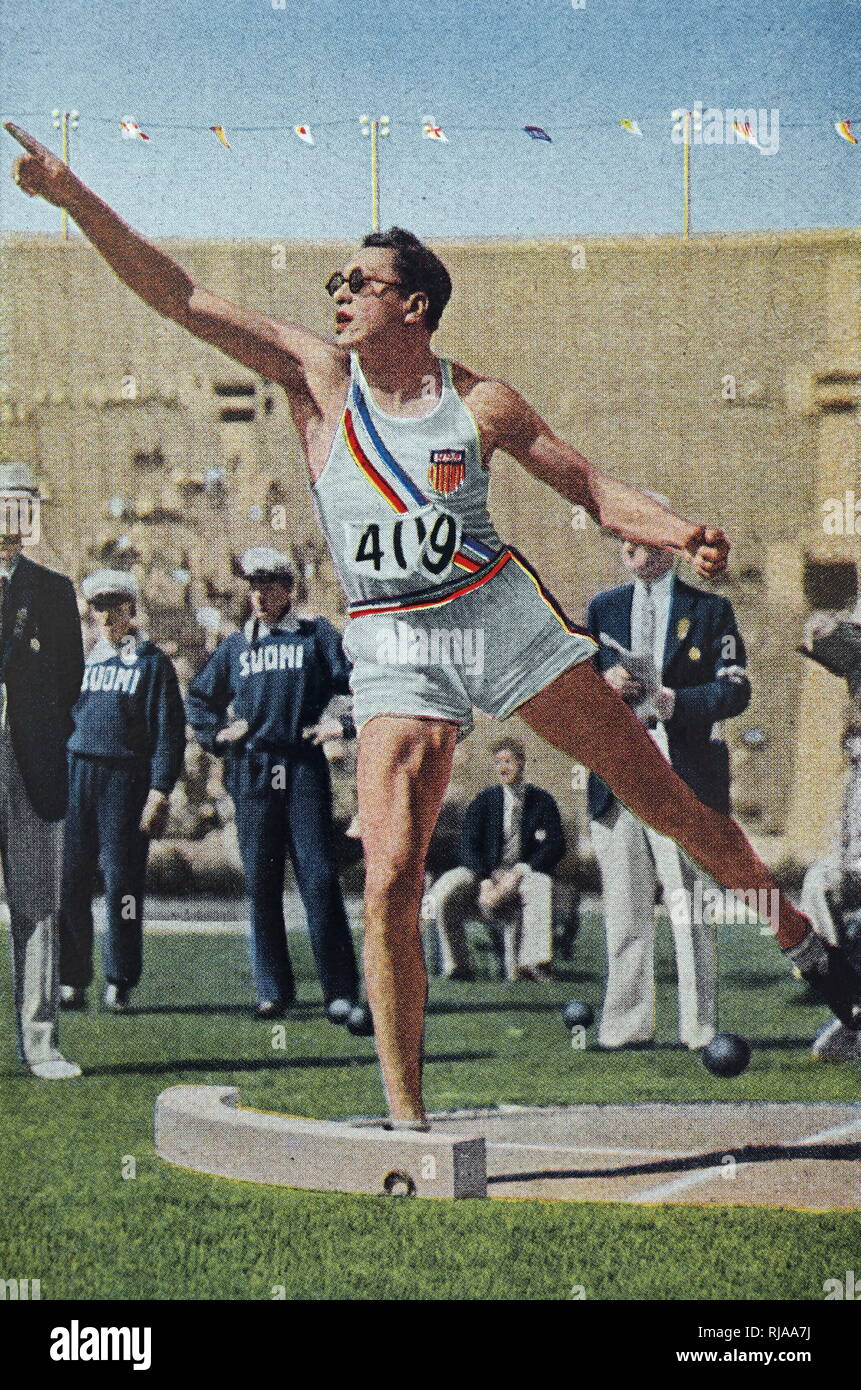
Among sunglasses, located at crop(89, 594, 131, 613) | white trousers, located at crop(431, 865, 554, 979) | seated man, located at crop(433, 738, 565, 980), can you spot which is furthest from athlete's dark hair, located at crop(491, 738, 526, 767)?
sunglasses, located at crop(89, 594, 131, 613)

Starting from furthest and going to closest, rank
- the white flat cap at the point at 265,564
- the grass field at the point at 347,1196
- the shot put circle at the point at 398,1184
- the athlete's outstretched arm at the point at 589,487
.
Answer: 1. the white flat cap at the point at 265,564
2. the athlete's outstretched arm at the point at 589,487
3. the shot put circle at the point at 398,1184
4. the grass field at the point at 347,1196

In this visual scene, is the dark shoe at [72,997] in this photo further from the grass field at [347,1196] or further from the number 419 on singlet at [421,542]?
the number 419 on singlet at [421,542]

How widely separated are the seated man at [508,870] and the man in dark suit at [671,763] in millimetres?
203

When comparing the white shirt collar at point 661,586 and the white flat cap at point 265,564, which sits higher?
the white flat cap at point 265,564

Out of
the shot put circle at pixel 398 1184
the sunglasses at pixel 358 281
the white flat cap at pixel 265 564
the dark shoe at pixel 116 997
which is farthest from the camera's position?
the dark shoe at pixel 116 997

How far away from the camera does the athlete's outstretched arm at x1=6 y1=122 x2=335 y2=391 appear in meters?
6.63

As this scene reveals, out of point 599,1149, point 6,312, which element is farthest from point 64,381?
point 599,1149

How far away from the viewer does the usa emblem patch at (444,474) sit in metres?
6.41

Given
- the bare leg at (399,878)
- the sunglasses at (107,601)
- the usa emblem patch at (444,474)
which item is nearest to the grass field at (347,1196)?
the bare leg at (399,878)

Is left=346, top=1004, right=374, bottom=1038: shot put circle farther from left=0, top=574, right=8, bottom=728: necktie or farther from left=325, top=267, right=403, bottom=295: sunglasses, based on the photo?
left=325, top=267, right=403, bottom=295: sunglasses

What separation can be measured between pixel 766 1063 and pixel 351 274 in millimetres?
2995

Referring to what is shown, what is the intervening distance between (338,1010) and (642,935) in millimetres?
1076

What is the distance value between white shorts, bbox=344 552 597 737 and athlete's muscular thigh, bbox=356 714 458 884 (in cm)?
6

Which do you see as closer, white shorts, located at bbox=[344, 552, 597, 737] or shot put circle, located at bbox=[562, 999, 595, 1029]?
white shorts, located at bbox=[344, 552, 597, 737]
